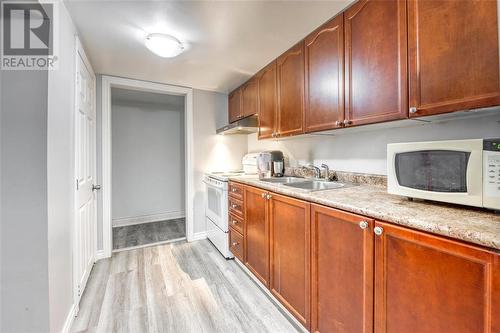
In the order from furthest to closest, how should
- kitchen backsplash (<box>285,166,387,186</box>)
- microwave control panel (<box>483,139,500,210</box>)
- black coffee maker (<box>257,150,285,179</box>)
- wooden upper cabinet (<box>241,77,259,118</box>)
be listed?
wooden upper cabinet (<box>241,77,259,118</box>) → black coffee maker (<box>257,150,285,179</box>) → kitchen backsplash (<box>285,166,387,186</box>) → microwave control panel (<box>483,139,500,210</box>)

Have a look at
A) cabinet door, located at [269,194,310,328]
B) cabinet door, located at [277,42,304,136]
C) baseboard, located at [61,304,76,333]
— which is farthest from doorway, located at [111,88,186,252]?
cabinet door, located at [269,194,310,328]

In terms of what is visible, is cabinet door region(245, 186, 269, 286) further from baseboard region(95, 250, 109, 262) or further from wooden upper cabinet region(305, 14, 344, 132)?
baseboard region(95, 250, 109, 262)

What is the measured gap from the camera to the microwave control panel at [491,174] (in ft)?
2.68

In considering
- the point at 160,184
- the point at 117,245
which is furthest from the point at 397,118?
the point at 160,184

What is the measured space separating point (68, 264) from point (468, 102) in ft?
7.95

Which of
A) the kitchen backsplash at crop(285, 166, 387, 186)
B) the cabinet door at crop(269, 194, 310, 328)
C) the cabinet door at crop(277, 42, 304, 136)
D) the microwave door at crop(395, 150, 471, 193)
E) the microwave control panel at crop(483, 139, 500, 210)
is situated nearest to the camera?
the microwave control panel at crop(483, 139, 500, 210)

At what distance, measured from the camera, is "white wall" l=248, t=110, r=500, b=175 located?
1177mm

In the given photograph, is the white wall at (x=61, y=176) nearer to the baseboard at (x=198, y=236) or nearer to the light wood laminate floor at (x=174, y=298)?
the light wood laminate floor at (x=174, y=298)

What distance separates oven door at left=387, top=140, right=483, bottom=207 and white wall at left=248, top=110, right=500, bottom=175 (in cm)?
38

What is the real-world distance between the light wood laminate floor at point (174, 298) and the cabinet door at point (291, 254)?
0.64ft

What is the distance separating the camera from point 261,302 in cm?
174

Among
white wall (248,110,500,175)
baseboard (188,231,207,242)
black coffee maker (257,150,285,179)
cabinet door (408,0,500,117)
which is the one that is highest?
Answer: cabinet door (408,0,500,117)

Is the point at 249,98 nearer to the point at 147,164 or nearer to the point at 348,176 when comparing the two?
the point at 348,176

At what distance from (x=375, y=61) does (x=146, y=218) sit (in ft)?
13.4
